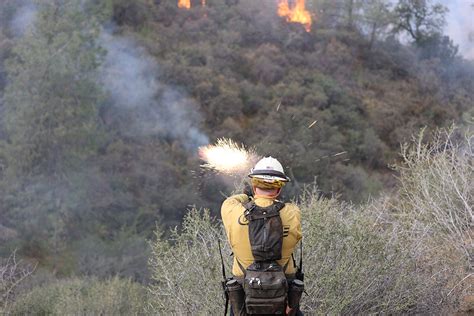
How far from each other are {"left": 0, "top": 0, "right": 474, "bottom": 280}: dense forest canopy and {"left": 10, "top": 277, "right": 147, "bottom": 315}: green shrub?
5465 mm

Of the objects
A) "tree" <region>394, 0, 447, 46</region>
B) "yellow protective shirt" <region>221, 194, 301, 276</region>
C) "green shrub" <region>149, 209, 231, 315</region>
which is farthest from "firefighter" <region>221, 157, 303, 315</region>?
"tree" <region>394, 0, 447, 46</region>

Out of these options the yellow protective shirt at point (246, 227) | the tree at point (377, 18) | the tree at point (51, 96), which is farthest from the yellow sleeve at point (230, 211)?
the tree at point (377, 18)

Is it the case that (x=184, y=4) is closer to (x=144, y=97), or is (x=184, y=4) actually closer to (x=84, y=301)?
(x=144, y=97)

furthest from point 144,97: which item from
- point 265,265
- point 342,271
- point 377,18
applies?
point 265,265

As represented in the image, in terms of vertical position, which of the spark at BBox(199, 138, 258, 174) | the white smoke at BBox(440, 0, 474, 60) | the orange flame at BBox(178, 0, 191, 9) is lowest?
the orange flame at BBox(178, 0, 191, 9)

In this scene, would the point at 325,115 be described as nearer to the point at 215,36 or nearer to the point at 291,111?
the point at 291,111

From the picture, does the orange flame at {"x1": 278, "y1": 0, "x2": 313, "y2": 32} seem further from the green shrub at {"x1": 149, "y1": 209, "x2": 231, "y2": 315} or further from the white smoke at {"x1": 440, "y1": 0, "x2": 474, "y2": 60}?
the green shrub at {"x1": 149, "y1": 209, "x2": 231, "y2": 315}

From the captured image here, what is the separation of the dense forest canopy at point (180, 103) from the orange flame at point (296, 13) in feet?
0.68

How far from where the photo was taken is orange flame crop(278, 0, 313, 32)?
152 ft

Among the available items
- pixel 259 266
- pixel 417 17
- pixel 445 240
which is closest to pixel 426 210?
pixel 445 240

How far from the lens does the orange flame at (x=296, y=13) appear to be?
46375 mm

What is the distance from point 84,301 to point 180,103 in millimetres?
20954

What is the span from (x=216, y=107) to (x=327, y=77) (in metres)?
8.19

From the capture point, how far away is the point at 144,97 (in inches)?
1358
